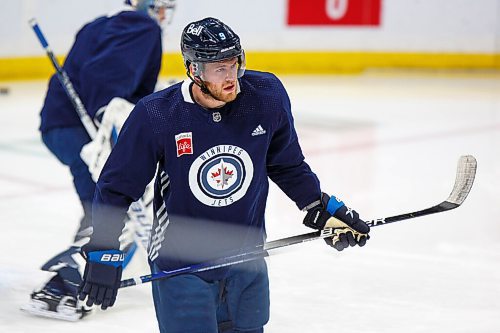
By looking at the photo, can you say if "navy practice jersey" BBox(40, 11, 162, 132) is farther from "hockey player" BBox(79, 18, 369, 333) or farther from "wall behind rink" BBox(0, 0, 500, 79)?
"wall behind rink" BBox(0, 0, 500, 79)

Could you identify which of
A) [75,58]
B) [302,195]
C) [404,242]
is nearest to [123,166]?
[302,195]

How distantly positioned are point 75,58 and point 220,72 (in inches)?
57.5

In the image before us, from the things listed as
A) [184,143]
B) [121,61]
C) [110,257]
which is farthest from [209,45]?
[121,61]

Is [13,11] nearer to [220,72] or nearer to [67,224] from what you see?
[67,224]

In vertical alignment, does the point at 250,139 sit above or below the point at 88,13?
above

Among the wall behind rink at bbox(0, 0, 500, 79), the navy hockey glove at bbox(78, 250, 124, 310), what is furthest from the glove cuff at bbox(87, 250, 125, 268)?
the wall behind rink at bbox(0, 0, 500, 79)

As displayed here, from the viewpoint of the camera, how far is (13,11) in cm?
768

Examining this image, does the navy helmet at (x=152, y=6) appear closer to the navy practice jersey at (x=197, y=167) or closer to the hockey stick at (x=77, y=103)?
the hockey stick at (x=77, y=103)

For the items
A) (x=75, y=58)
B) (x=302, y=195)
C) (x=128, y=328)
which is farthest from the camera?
(x=75, y=58)

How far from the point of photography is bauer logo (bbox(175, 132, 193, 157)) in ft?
7.05

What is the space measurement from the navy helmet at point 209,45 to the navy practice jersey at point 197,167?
2.9 inches

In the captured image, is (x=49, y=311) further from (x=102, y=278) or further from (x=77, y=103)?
(x=102, y=278)

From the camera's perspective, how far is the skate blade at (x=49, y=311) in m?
3.23

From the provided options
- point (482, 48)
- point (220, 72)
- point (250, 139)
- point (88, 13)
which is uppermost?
point (220, 72)
